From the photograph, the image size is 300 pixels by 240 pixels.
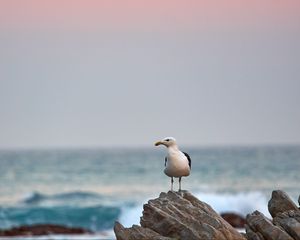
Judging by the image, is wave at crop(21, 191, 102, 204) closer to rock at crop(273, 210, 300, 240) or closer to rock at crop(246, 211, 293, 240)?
rock at crop(273, 210, 300, 240)

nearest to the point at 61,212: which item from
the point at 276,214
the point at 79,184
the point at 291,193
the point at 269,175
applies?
the point at 291,193

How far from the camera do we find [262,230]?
20.3 metres

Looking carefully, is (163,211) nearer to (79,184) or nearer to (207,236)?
(207,236)

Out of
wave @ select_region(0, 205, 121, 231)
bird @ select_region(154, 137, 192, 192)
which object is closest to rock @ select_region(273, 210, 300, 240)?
bird @ select_region(154, 137, 192, 192)

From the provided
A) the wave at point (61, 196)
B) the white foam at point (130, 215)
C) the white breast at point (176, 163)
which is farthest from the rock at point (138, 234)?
the wave at point (61, 196)

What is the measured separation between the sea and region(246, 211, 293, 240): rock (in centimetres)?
1990

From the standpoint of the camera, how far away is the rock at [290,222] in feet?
66.1

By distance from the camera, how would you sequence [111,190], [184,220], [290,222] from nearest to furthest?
[184,220] → [290,222] → [111,190]

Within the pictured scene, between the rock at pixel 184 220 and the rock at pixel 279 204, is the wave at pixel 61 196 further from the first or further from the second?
the rock at pixel 184 220

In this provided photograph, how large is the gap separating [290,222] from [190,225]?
207cm

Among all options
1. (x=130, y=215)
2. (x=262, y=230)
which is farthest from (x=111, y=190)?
(x=262, y=230)

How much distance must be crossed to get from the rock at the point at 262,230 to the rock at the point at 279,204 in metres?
1.11

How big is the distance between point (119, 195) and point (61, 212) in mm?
11462

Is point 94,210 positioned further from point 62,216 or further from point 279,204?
point 279,204
